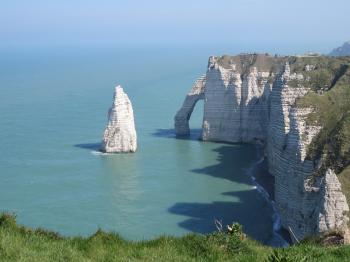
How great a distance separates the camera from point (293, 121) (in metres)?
41.2

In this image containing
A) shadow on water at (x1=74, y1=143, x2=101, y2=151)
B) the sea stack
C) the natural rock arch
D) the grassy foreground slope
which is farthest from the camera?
the natural rock arch

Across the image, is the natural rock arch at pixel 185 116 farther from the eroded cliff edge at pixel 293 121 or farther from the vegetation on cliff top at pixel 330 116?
the vegetation on cliff top at pixel 330 116

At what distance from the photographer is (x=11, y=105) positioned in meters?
93.2

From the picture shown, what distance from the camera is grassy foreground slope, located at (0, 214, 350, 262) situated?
28.0 ft

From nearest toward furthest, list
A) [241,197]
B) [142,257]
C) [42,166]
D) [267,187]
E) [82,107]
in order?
[142,257]
[241,197]
[267,187]
[42,166]
[82,107]

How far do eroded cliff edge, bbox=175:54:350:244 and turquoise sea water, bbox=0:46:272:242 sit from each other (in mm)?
2800

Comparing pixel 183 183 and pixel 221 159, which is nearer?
pixel 183 183

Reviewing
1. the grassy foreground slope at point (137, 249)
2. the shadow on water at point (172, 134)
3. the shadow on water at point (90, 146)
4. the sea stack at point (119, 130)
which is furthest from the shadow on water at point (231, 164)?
the grassy foreground slope at point (137, 249)

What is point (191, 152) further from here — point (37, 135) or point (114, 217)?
point (114, 217)

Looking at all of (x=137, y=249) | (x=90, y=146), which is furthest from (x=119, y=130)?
(x=137, y=249)

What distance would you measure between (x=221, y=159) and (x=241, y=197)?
15.0 meters

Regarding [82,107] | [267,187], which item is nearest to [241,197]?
[267,187]

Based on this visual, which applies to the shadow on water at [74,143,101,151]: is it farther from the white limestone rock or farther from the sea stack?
the white limestone rock

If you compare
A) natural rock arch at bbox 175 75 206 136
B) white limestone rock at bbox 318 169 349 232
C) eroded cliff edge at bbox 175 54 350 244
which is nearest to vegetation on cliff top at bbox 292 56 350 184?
eroded cliff edge at bbox 175 54 350 244
